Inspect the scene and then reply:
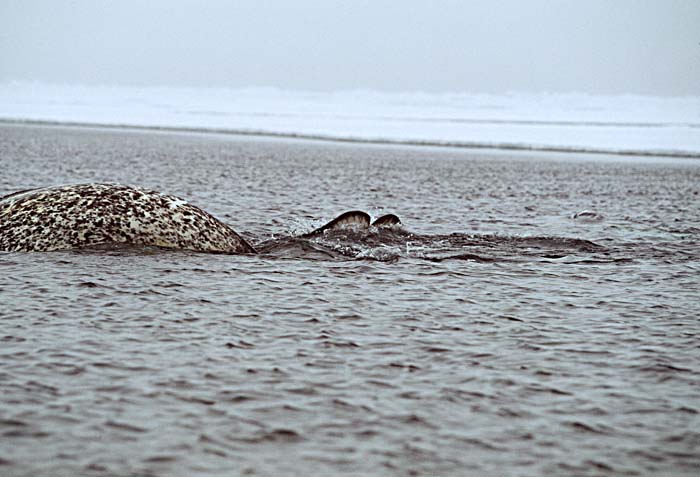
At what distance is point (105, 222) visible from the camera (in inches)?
389

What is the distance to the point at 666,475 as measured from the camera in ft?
13.9

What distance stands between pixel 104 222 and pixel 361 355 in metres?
4.75

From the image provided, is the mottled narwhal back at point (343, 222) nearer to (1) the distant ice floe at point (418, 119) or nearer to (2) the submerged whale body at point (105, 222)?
(2) the submerged whale body at point (105, 222)

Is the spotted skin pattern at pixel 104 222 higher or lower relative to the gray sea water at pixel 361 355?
higher

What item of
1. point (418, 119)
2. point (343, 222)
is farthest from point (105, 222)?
point (418, 119)

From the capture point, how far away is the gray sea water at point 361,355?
174 inches

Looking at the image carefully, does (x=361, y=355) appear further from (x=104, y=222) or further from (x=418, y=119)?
(x=418, y=119)

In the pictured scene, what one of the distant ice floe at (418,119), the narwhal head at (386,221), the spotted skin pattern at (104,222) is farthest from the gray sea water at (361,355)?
the distant ice floe at (418,119)

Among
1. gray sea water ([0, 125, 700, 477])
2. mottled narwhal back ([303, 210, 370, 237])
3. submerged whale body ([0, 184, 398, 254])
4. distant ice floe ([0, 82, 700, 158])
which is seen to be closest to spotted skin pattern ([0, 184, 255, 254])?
submerged whale body ([0, 184, 398, 254])

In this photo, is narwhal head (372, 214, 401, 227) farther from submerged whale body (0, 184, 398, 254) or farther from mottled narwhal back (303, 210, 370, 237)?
submerged whale body (0, 184, 398, 254)

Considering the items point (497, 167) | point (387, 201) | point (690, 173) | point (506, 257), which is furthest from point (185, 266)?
point (690, 173)

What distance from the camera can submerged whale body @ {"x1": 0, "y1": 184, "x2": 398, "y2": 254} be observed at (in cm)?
977

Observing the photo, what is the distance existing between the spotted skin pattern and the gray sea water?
365 millimetres

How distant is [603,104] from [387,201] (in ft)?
226
